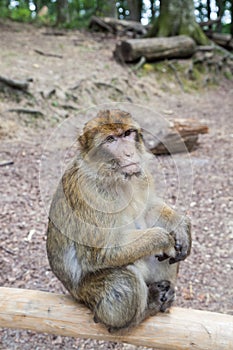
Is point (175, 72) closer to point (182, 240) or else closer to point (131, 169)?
point (182, 240)

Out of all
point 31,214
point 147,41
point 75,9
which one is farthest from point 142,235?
point 75,9

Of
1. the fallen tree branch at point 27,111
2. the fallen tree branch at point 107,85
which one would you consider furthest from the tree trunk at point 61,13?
the fallen tree branch at point 27,111

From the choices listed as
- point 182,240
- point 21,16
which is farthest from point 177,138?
point 21,16

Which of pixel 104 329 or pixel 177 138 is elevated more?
pixel 177 138

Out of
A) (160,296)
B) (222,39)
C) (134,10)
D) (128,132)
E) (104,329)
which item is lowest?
(104,329)

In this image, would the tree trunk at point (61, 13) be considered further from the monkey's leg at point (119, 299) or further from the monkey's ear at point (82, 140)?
the monkey's leg at point (119, 299)

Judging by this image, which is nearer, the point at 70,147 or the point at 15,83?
the point at 70,147

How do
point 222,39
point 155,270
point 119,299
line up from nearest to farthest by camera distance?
point 119,299 < point 155,270 < point 222,39

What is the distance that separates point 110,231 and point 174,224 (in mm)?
520

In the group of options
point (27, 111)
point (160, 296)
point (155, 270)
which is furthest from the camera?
point (27, 111)

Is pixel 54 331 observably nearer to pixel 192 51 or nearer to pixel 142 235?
pixel 142 235

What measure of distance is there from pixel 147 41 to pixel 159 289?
10.5 metres

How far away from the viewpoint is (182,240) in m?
2.89

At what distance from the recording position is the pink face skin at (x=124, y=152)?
254 centimetres
